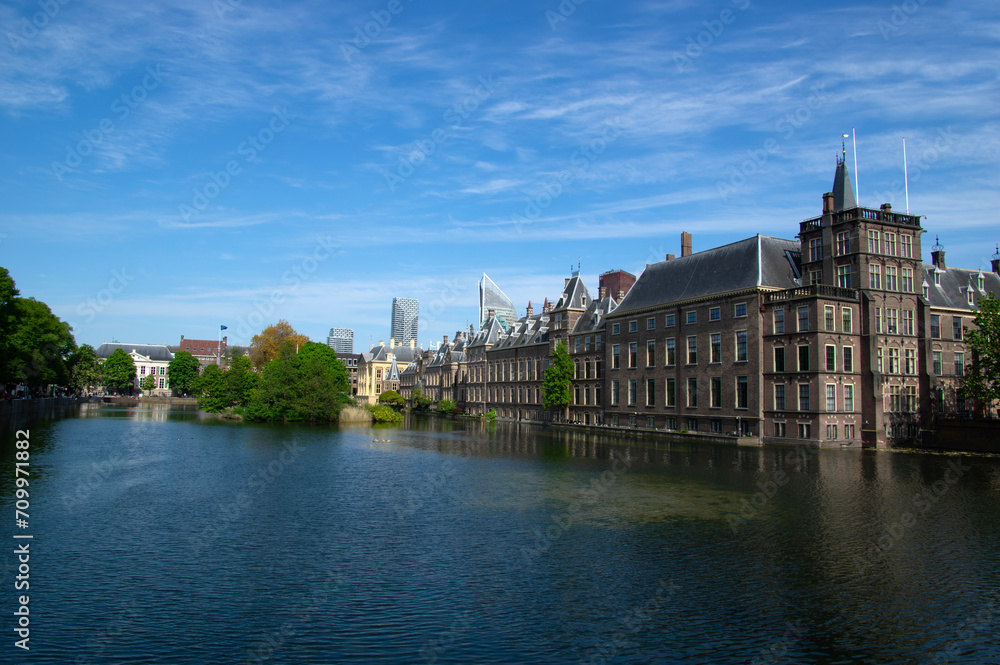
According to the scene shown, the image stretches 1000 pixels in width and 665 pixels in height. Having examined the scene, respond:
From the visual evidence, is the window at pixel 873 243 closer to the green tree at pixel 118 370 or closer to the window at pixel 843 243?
the window at pixel 843 243

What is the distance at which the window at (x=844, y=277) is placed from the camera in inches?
2221

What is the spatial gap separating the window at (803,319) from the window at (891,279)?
Answer: 7.99m

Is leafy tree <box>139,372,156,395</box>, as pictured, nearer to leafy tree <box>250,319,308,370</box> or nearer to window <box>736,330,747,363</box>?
leafy tree <box>250,319,308,370</box>

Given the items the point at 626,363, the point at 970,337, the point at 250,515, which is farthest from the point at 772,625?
the point at 626,363

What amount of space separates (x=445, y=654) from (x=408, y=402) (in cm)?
15115

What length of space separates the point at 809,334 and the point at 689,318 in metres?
14.0

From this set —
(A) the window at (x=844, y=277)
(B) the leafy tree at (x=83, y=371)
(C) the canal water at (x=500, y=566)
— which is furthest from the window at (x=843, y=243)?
(B) the leafy tree at (x=83, y=371)

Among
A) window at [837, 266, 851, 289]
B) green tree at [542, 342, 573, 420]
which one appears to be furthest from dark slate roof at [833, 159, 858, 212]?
green tree at [542, 342, 573, 420]

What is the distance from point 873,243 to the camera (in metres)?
56.0

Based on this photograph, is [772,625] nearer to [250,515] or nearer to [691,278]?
[250,515]

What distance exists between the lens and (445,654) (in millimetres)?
12828

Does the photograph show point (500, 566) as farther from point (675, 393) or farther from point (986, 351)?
point (675, 393)

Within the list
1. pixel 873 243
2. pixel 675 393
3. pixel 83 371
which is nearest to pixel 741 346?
pixel 675 393

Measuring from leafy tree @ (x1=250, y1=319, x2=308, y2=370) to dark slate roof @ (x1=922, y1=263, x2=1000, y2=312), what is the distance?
92.6 metres
